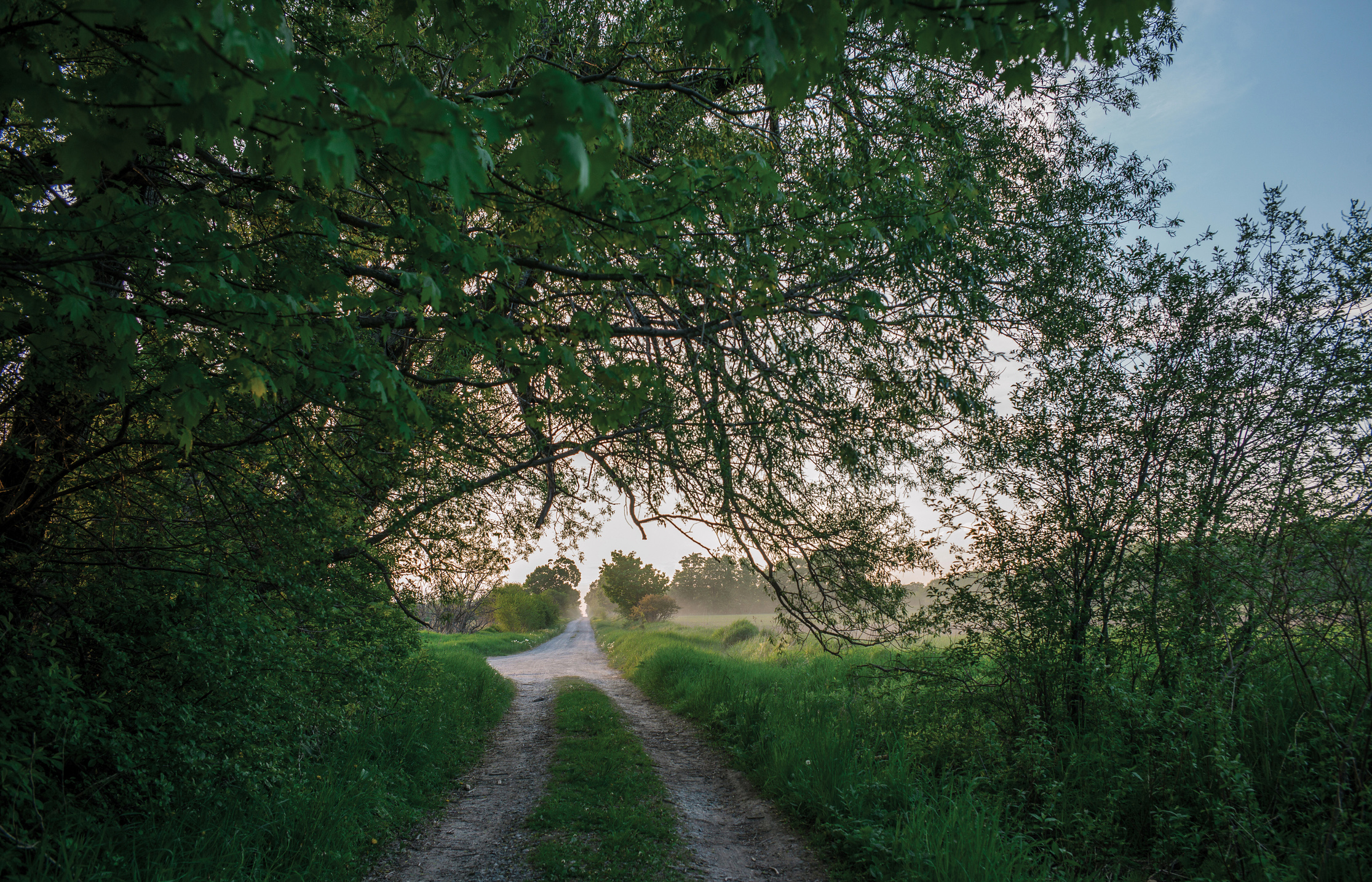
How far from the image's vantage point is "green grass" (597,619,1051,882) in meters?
4.40

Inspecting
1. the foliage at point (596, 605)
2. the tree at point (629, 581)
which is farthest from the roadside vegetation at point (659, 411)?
the foliage at point (596, 605)

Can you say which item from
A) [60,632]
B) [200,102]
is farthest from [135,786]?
[200,102]

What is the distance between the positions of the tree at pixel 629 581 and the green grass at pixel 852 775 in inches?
1225

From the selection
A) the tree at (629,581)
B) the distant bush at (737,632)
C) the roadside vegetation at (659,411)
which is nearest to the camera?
the roadside vegetation at (659,411)

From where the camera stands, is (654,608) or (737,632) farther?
(654,608)

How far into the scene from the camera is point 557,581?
60.7 m

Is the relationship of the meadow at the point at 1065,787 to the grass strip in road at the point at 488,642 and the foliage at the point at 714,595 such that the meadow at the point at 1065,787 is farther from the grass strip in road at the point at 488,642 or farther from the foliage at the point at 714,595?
the foliage at the point at 714,595

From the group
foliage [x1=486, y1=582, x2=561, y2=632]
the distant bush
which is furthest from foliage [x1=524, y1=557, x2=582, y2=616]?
the distant bush

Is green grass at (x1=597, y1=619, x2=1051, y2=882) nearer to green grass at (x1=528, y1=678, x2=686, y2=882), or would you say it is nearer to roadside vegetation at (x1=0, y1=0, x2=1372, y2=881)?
roadside vegetation at (x1=0, y1=0, x2=1372, y2=881)

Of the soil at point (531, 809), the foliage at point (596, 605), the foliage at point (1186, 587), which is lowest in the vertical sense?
the foliage at point (596, 605)

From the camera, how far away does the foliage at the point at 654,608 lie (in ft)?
149

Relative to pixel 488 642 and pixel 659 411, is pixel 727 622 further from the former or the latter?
pixel 659 411

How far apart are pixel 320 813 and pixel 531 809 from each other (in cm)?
213

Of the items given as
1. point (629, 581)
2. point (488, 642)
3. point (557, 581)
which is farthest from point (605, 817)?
point (557, 581)
